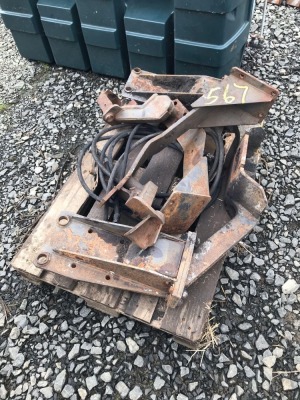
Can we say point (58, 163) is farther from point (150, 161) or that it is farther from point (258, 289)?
point (258, 289)

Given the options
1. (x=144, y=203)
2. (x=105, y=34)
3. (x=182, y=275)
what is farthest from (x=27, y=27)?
(x=182, y=275)

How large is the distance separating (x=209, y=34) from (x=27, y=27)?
201 cm

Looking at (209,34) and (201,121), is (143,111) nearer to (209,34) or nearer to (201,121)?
(201,121)

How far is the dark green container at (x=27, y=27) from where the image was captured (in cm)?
355

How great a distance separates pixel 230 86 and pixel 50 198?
164 cm

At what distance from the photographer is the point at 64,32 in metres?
3.51

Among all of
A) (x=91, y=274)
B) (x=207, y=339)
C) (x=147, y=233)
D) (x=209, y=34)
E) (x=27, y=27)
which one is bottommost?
(x=207, y=339)

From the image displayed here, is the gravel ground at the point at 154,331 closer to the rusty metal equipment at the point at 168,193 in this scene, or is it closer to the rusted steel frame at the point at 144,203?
the rusty metal equipment at the point at 168,193

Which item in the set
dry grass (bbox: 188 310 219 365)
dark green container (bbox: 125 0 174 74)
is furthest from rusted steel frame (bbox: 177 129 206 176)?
dark green container (bbox: 125 0 174 74)

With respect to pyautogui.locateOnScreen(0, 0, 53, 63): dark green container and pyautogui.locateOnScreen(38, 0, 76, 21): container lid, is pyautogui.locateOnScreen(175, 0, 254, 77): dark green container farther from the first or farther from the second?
pyautogui.locateOnScreen(0, 0, 53, 63): dark green container

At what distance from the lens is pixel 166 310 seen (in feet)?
6.60

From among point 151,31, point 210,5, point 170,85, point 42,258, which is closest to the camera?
point 42,258

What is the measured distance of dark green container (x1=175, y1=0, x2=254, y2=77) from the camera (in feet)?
8.63

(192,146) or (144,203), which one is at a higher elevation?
(144,203)
